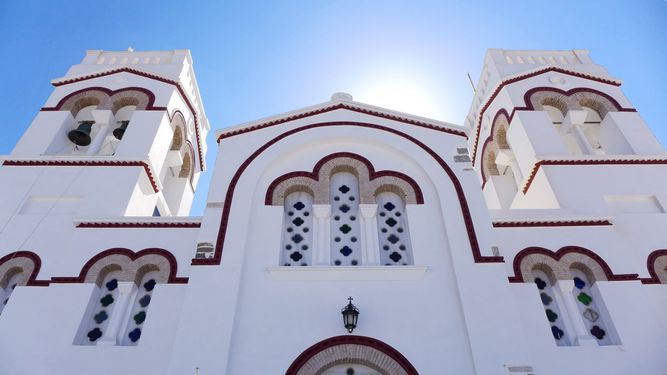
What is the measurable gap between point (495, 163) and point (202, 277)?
10413mm

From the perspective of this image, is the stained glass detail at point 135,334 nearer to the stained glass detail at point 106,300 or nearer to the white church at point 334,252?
the white church at point 334,252

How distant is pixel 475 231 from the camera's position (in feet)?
32.8

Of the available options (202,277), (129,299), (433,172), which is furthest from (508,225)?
(129,299)

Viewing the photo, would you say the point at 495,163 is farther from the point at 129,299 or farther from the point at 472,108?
the point at 129,299

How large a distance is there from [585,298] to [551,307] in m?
0.69

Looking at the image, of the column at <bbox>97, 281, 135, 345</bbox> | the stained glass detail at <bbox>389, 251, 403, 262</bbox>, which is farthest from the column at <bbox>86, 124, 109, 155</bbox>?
the stained glass detail at <bbox>389, 251, 403, 262</bbox>

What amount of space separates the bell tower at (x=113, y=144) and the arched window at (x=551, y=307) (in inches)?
345

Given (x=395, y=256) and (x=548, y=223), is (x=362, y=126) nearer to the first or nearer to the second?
(x=395, y=256)

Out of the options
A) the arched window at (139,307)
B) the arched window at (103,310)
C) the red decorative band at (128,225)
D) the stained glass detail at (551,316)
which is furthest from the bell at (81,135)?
the stained glass detail at (551,316)

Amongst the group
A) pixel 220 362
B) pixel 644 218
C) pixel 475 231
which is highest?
pixel 644 218

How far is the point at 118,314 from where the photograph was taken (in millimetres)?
9391

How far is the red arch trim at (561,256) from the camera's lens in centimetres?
980

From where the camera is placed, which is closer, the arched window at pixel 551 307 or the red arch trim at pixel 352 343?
the red arch trim at pixel 352 343

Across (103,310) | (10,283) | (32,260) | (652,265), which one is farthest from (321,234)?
(652,265)
